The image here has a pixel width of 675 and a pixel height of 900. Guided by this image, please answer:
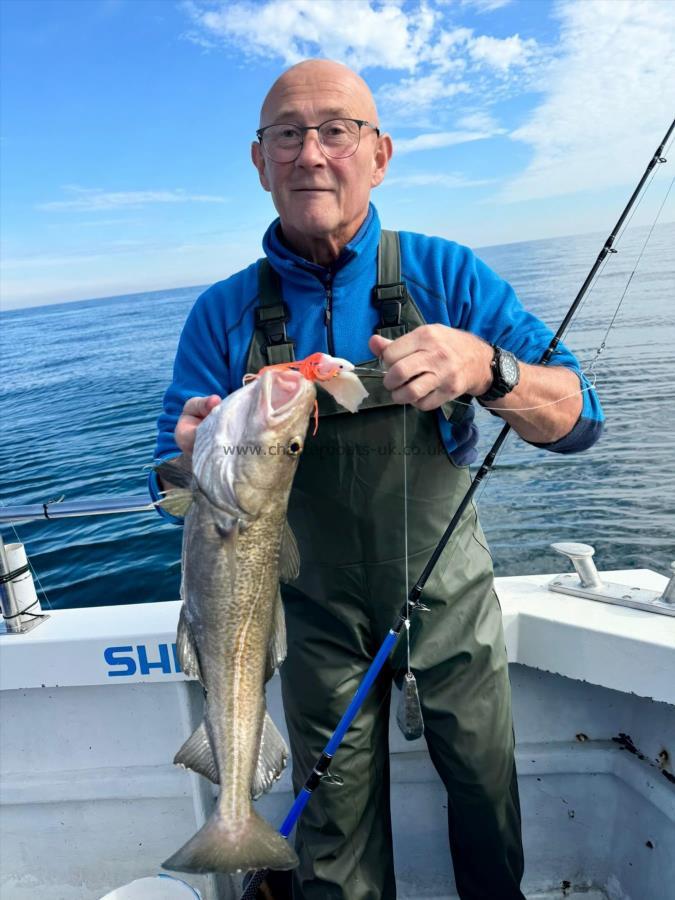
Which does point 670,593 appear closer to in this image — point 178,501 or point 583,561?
point 583,561

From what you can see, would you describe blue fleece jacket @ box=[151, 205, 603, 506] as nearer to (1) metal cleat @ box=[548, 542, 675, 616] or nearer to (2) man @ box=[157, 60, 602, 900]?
(2) man @ box=[157, 60, 602, 900]

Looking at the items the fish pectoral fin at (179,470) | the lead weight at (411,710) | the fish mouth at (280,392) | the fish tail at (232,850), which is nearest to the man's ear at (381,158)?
the fish mouth at (280,392)

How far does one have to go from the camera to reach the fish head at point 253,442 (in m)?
1.86

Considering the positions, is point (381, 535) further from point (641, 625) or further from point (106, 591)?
point (106, 591)

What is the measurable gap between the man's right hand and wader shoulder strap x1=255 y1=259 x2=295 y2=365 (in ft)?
1.33

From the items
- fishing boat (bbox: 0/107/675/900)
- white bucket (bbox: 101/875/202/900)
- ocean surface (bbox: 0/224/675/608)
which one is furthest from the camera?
ocean surface (bbox: 0/224/675/608)

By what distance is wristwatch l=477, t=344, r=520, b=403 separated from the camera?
2043 millimetres

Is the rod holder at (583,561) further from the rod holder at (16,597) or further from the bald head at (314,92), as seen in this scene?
the rod holder at (16,597)

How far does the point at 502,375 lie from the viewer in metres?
2.04

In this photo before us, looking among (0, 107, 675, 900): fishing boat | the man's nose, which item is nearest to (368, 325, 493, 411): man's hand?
the man's nose

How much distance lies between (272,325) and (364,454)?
63 cm

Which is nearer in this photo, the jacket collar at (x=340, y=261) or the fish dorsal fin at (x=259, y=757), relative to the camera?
the fish dorsal fin at (x=259, y=757)

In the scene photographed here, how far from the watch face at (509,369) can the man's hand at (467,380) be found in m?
0.04

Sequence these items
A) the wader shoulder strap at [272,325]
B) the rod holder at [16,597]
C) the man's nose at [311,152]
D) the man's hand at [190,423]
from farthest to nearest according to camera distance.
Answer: the rod holder at [16,597] < the wader shoulder strap at [272,325] < the man's nose at [311,152] < the man's hand at [190,423]
